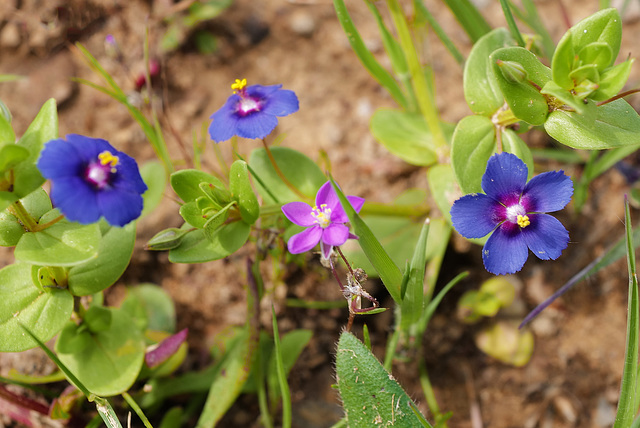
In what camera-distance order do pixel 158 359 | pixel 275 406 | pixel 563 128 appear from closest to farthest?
pixel 563 128, pixel 158 359, pixel 275 406

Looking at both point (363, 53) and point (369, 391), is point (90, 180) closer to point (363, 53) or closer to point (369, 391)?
point (369, 391)

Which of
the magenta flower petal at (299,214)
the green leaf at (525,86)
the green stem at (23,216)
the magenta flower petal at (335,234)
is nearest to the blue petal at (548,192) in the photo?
the green leaf at (525,86)

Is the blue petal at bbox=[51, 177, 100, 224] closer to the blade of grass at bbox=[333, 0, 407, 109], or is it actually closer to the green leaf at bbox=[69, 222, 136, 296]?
the green leaf at bbox=[69, 222, 136, 296]

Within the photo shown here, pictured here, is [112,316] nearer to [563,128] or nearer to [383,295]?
[383,295]

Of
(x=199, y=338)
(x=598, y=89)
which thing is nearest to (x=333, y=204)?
(x=598, y=89)

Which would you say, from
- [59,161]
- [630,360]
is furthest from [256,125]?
[630,360]

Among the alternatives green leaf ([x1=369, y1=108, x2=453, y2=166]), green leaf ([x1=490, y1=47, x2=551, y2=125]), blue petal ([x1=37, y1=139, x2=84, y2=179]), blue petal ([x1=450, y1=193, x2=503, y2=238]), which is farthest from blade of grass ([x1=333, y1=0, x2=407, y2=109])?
blue petal ([x1=37, y1=139, x2=84, y2=179])
